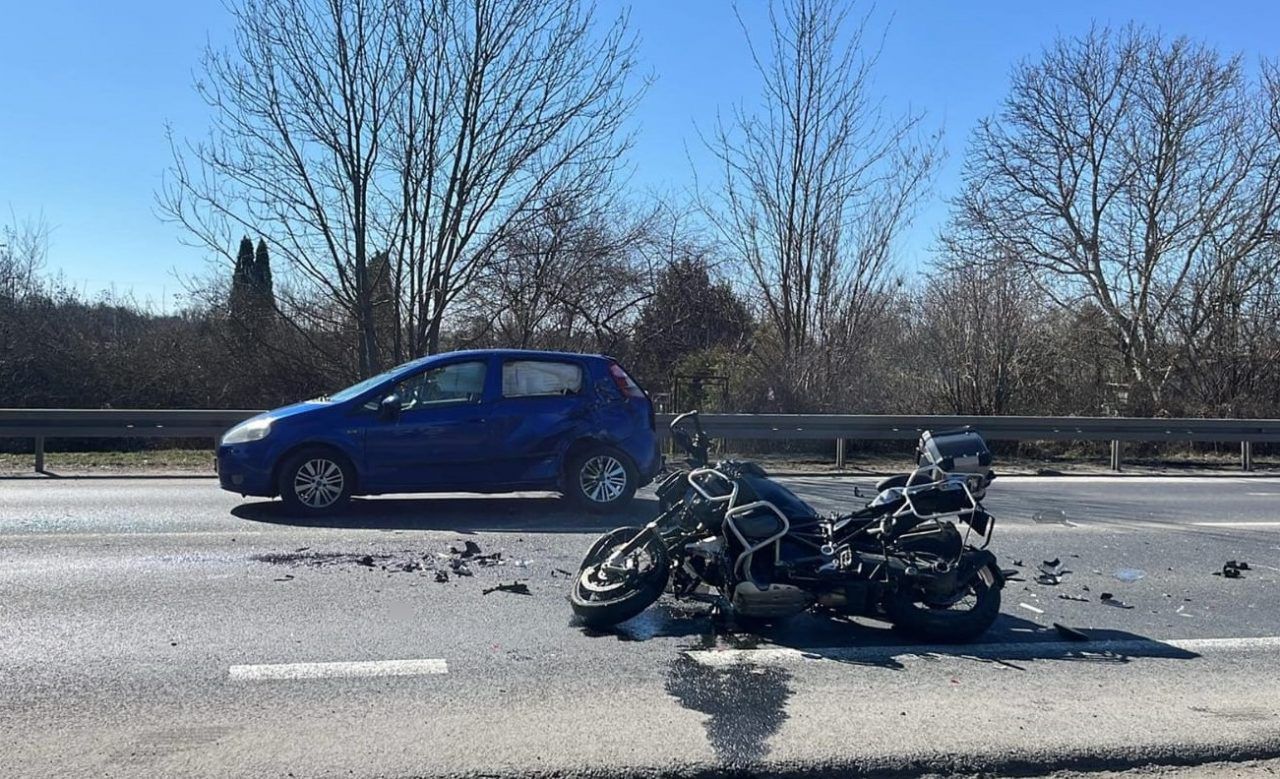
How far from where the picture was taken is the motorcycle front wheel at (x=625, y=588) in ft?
19.9

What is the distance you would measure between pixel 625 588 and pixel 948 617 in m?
1.91

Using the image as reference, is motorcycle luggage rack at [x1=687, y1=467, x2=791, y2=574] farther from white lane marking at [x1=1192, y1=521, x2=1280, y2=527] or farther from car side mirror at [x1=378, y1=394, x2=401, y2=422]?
white lane marking at [x1=1192, y1=521, x2=1280, y2=527]

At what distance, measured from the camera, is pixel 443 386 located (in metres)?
10.2

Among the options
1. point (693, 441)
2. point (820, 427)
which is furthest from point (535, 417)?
point (820, 427)

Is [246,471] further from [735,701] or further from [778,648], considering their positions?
[735,701]

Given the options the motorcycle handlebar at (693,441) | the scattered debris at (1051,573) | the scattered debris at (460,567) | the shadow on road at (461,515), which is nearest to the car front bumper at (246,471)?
the shadow on road at (461,515)

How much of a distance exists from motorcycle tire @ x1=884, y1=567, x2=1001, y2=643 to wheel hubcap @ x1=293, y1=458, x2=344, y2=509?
565 cm

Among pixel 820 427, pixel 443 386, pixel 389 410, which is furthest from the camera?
pixel 820 427

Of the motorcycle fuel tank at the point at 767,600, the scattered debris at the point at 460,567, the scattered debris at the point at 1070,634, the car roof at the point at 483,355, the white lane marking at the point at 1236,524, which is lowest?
the scattered debris at the point at 1070,634

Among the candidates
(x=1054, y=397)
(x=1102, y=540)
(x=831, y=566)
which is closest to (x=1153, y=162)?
(x=1054, y=397)

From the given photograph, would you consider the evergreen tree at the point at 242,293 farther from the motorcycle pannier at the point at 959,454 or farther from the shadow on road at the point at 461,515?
the motorcycle pannier at the point at 959,454

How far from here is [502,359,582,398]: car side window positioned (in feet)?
34.1

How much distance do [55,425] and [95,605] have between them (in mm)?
8586

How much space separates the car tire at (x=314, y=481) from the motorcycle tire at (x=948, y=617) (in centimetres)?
563
